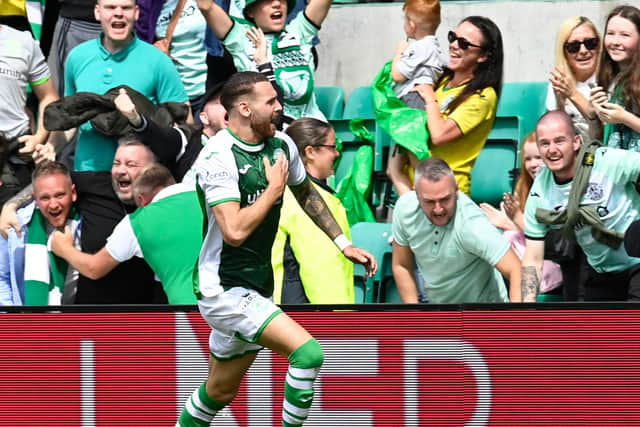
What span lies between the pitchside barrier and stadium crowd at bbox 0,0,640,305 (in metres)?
0.50

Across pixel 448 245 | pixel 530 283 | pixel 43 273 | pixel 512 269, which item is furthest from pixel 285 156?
pixel 43 273

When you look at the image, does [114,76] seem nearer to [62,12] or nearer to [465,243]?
[62,12]

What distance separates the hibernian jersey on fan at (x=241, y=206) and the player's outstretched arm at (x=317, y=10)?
2.81 m

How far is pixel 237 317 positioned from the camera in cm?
658

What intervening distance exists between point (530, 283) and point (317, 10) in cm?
261

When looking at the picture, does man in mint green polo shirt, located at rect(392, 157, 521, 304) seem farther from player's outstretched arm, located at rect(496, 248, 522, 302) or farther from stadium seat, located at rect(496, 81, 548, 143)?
stadium seat, located at rect(496, 81, 548, 143)

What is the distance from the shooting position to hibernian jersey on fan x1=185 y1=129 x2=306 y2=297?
6551mm

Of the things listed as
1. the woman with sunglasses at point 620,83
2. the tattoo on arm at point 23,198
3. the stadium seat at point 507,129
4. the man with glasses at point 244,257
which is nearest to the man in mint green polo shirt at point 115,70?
the tattoo on arm at point 23,198

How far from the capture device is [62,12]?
33.2 feet

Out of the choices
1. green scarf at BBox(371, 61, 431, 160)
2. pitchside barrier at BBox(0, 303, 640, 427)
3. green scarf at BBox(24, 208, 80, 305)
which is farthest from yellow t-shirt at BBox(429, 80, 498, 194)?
green scarf at BBox(24, 208, 80, 305)

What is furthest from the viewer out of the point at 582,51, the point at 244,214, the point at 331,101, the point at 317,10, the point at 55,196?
the point at 331,101

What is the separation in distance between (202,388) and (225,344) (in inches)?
11.3

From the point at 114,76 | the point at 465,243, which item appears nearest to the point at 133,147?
the point at 114,76

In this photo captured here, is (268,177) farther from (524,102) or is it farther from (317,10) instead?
(524,102)
